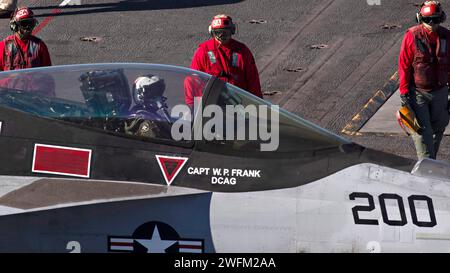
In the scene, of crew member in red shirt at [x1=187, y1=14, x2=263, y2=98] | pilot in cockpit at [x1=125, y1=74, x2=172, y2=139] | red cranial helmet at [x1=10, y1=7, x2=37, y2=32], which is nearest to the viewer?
pilot in cockpit at [x1=125, y1=74, x2=172, y2=139]

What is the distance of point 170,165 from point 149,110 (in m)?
0.52

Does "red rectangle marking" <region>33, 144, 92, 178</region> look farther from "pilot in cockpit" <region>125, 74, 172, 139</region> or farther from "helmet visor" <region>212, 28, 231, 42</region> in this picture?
"helmet visor" <region>212, 28, 231, 42</region>

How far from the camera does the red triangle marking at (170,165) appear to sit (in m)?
7.17

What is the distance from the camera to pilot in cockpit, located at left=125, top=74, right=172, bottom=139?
7.38m

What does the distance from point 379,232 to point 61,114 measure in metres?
2.40

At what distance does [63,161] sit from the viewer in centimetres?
723

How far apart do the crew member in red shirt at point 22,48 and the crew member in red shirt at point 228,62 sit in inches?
72.1

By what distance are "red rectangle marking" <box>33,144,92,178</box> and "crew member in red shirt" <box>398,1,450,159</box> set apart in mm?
4824

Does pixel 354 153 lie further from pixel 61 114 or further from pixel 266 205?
pixel 61 114

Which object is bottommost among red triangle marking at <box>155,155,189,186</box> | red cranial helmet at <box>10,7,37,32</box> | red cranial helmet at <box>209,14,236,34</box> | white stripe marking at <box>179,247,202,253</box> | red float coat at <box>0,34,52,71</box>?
white stripe marking at <box>179,247,202,253</box>

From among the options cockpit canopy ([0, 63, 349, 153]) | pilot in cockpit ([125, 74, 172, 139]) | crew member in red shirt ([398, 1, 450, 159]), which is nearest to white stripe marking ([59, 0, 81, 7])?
crew member in red shirt ([398, 1, 450, 159])

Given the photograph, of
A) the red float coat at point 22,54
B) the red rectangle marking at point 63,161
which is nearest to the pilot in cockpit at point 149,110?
the red rectangle marking at point 63,161

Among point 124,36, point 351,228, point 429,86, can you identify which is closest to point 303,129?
point 351,228

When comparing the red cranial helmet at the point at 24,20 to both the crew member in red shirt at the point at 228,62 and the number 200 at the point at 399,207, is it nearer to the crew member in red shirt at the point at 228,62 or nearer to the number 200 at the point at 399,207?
the crew member in red shirt at the point at 228,62
